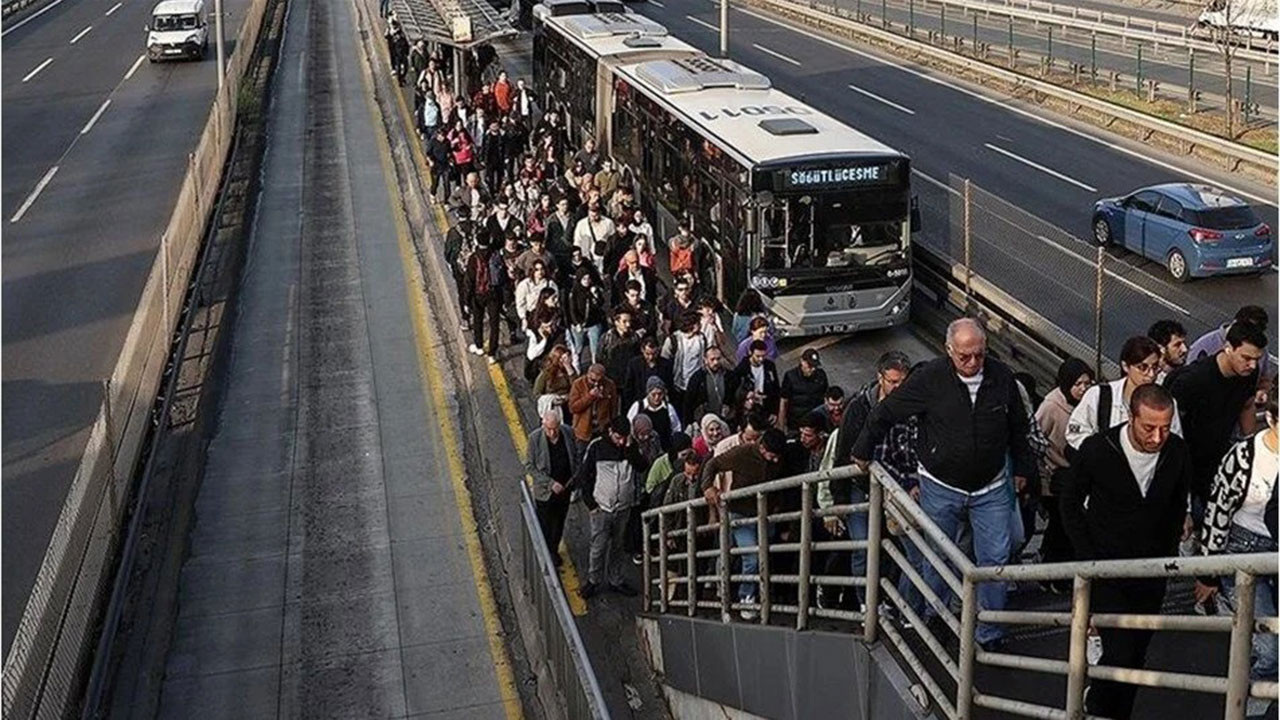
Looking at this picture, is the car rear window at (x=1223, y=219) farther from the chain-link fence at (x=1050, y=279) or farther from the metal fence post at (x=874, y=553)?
the metal fence post at (x=874, y=553)

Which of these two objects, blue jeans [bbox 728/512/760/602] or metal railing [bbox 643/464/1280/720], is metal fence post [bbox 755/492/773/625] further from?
blue jeans [bbox 728/512/760/602]

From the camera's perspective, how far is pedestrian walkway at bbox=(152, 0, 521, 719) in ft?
38.8

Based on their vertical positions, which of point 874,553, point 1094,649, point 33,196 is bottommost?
point 33,196

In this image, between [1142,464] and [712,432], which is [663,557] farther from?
[1142,464]

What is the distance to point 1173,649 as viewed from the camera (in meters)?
6.60

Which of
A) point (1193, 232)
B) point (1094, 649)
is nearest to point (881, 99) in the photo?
point (1193, 232)

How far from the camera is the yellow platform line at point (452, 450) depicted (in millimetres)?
11867

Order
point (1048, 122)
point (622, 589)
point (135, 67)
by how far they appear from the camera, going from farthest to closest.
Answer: point (135, 67) → point (1048, 122) → point (622, 589)

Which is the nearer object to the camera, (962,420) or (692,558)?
(962,420)

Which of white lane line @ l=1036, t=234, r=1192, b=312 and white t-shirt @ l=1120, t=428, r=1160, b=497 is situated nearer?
white t-shirt @ l=1120, t=428, r=1160, b=497

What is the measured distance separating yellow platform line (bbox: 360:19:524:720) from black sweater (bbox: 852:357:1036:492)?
17.7 feet

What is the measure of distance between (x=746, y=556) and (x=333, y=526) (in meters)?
6.55

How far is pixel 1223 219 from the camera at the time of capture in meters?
21.2

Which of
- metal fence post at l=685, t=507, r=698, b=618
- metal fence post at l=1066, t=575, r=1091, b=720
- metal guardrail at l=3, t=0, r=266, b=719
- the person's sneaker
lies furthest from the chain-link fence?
metal fence post at l=1066, t=575, r=1091, b=720
